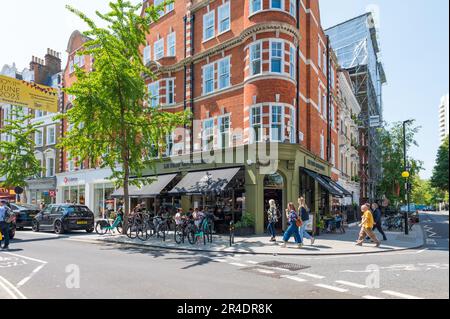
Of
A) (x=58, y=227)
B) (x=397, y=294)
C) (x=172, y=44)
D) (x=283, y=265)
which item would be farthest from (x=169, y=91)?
(x=397, y=294)

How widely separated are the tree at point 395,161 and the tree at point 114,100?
2142 centimetres

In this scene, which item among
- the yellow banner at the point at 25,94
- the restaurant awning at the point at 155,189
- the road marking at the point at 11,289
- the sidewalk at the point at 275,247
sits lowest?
the sidewalk at the point at 275,247

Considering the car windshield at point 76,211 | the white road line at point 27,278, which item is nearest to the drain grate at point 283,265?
the white road line at point 27,278

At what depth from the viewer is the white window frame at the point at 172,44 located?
2672cm

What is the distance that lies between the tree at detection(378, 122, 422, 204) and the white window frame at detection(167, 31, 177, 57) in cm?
1985

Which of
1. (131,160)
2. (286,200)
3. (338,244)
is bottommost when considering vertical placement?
(338,244)

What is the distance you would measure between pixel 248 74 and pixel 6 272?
15332mm

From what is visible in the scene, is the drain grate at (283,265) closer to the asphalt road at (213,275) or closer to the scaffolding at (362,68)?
the asphalt road at (213,275)

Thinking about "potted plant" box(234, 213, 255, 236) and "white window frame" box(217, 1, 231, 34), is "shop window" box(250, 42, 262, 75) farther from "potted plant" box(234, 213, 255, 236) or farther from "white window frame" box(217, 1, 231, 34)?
"potted plant" box(234, 213, 255, 236)

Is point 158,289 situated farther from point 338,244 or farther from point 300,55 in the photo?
point 300,55

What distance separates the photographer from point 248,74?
2064cm

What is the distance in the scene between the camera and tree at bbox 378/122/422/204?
3173cm

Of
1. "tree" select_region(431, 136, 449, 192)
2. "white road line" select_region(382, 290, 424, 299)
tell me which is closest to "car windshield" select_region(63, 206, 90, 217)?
"white road line" select_region(382, 290, 424, 299)
